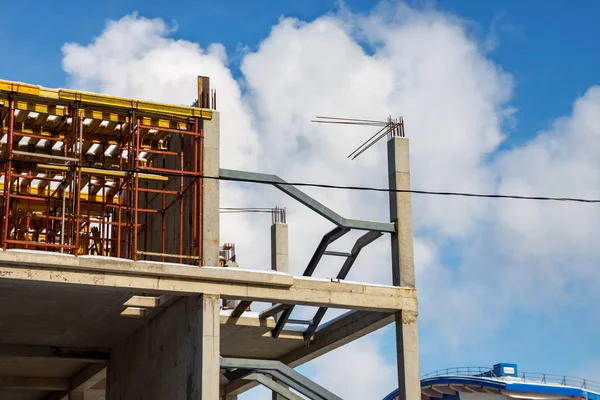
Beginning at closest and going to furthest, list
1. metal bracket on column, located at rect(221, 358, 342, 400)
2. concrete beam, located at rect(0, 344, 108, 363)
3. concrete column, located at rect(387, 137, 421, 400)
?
metal bracket on column, located at rect(221, 358, 342, 400) < concrete column, located at rect(387, 137, 421, 400) < concrete beam, located at rect(0, 344, 108, 363)

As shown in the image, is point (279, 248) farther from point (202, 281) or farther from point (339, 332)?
point (202, 281)

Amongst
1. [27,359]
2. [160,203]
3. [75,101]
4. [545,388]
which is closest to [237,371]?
[160,203]

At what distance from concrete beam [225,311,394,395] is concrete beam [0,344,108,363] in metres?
6.30

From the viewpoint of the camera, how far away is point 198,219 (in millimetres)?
24203

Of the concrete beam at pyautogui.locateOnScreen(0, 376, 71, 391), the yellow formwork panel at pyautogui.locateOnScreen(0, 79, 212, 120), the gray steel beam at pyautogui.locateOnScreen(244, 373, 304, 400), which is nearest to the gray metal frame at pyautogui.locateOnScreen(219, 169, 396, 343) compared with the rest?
the yellow formwork panel at pyautogui.locateOnScreen(0, 79, 212, 120)

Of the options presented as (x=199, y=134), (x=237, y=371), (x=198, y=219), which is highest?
(x=199, y=134)

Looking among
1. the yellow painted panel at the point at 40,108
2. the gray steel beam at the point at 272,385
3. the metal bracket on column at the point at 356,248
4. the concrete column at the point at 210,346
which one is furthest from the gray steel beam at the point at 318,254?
the yellow painted panel at the point at 40,108

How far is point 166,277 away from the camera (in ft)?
75.6

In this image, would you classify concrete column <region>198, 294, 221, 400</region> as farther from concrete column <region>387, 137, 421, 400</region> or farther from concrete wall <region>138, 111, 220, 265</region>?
concrete column <region>387, 137, 421, 400</region>

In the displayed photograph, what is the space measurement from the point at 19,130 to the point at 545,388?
31076 mm

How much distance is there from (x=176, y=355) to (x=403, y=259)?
6638mm

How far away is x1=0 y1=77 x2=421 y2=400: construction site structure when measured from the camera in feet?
74.8

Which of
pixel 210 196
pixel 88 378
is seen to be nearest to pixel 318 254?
pixel 210 196

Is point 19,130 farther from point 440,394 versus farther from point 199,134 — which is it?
point 440,394
